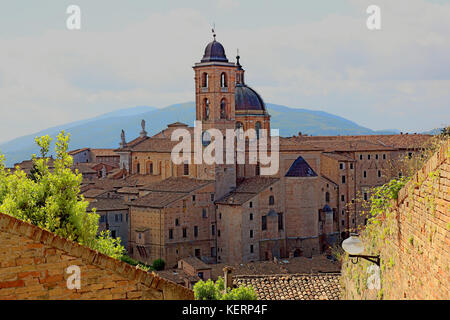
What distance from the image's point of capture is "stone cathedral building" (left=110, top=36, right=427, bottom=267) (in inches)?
1828

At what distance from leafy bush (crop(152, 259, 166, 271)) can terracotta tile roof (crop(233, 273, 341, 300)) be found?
70.2ft

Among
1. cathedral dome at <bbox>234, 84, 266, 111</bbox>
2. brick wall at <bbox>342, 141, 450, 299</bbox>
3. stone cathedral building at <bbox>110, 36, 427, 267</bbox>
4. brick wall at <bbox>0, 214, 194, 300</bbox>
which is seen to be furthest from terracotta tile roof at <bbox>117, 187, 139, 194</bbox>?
brick wall at <bbox>0, 214, 194, 300</bbox>

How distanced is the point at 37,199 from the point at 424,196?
9.04 m

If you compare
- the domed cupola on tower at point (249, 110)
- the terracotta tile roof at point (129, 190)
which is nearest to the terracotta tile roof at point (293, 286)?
the terracotta tile roof at point (129, 190)

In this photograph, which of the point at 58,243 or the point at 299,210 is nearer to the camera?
the point at 58,243

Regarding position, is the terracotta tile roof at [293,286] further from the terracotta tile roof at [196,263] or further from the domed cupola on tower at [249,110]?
the domed cupola on tower at [249,110]

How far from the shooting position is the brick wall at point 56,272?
715 cm

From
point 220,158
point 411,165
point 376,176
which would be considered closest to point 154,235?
point 220,158

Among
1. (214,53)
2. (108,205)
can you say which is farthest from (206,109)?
(108,205)

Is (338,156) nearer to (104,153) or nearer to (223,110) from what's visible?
(223,110)

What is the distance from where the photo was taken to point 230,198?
157 feet

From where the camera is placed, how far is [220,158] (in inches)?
1934

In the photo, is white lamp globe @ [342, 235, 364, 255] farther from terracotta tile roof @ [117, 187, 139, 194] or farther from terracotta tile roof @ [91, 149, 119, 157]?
terracotta tile roof @ [91, 149, 119, 157]

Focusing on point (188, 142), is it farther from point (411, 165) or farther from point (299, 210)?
point (411, 165)
